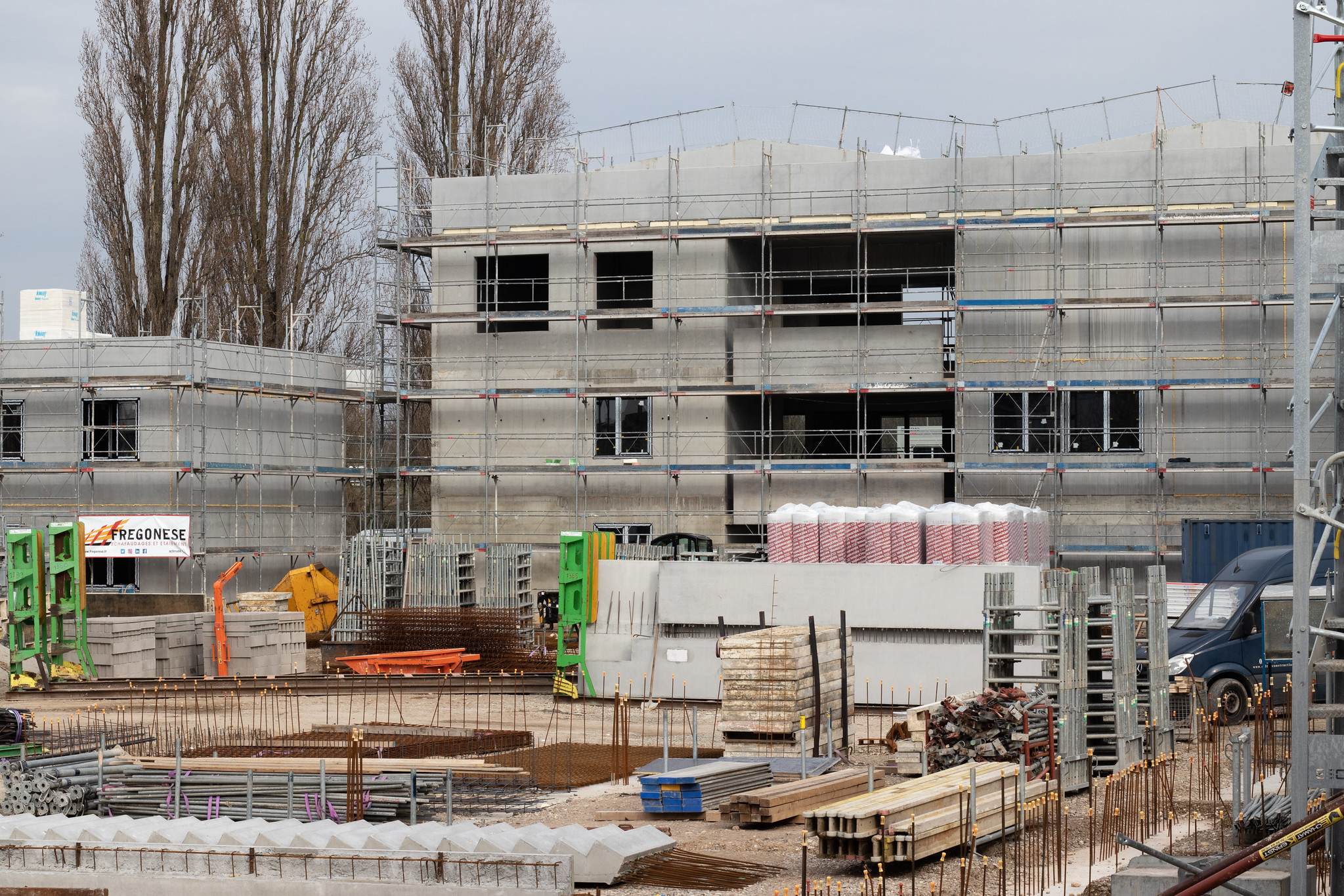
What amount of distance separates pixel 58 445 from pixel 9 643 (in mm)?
8449

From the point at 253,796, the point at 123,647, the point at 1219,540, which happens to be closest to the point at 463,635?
the point at 123,647

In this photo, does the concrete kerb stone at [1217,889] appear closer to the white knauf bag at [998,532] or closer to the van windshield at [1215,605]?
the van windshield at [1215,605]

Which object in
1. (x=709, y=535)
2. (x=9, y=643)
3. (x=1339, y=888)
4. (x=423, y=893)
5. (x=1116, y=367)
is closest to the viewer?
(x=1339, y=888)

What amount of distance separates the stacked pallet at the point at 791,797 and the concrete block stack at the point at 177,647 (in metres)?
14.4

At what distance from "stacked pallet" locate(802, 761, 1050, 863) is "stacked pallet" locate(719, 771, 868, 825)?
1076 mm

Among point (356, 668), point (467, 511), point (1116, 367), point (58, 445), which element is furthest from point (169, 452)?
point (1116, 367)

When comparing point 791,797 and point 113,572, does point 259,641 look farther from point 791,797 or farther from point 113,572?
point 791,797

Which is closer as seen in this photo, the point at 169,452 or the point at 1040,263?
the point at 1040,263

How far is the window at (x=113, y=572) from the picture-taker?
31797 millimetres

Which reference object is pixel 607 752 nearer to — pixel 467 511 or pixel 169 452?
pixel 467 511

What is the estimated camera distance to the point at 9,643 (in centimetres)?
2502

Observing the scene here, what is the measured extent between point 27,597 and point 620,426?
40.6 feet

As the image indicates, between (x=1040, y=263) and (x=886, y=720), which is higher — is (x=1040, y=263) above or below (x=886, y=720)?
above

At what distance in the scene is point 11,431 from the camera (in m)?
32.8
